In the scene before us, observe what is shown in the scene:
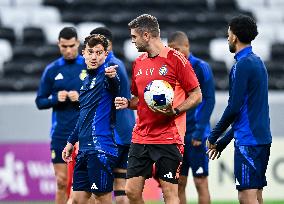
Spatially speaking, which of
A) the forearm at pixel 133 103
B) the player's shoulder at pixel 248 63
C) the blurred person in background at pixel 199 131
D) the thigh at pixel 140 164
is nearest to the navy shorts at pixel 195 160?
the blurred person in background at pixel 199 131

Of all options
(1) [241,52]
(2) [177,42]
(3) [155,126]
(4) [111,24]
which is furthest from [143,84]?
(4) [111,24]

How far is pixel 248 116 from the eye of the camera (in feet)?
26.9

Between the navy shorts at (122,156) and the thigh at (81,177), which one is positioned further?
the navy shorts at (122,156)

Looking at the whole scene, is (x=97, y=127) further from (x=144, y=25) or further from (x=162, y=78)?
(x=144, y=25)

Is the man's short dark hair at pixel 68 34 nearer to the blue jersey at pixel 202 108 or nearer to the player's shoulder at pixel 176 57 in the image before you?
the blue jersey at pixel 202 108

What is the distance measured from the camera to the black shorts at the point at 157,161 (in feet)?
27.9

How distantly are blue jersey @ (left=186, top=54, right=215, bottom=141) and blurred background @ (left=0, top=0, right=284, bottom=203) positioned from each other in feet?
11.6

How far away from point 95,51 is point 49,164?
611 cm

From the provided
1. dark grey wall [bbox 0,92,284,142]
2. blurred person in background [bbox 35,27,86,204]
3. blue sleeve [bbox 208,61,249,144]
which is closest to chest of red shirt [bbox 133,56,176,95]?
blue sleeve [bbox 208,61,249,144]

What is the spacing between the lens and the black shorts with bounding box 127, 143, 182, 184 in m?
8.52

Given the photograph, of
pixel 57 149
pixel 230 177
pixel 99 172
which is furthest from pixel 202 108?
pixel 230 177

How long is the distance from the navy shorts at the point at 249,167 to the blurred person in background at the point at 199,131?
2.70 m

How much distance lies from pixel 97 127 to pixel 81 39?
30.7 ft

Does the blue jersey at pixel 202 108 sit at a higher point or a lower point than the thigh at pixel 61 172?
higher
